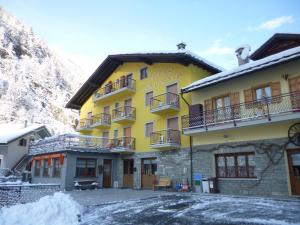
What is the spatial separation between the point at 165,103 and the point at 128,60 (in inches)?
297

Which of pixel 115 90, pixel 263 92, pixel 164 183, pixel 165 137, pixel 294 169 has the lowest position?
pixel 164 183

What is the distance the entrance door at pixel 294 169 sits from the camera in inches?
513

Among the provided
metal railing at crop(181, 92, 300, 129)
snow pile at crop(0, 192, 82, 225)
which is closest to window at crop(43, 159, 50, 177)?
metal railing at crop(181, 92, 300, 129)

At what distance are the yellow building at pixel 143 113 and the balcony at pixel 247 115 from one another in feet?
5.87

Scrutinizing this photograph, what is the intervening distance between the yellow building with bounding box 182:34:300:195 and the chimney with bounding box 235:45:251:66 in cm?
7

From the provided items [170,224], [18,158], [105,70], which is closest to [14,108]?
[18,158]

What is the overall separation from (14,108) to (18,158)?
22294 millimetres

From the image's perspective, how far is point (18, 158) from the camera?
33.0 meters

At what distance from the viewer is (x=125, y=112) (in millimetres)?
23984

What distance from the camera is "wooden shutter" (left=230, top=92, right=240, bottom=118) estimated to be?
51.8ft

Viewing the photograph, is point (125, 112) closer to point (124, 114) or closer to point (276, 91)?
point (124, 114)

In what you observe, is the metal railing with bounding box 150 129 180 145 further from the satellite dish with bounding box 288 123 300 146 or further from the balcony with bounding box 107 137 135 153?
the satellite dish with bounding box 288 123 300 146

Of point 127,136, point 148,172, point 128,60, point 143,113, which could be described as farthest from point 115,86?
point 148,172

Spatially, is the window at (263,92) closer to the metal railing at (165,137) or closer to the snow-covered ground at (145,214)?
the snow-covered ground at (145,214)
